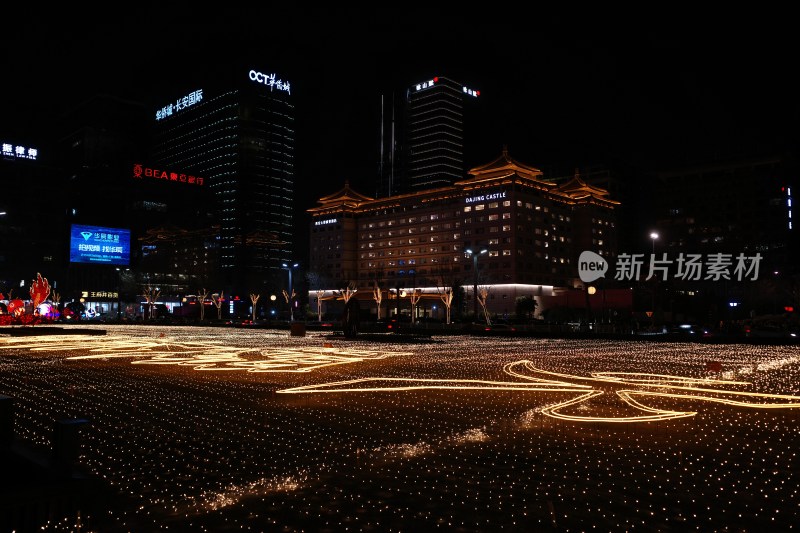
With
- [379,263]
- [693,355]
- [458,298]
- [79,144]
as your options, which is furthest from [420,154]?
[693,355]

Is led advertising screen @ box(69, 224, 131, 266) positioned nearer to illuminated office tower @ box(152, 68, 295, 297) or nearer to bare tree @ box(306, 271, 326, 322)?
bare tree @ box(306, 271, 326, 322)

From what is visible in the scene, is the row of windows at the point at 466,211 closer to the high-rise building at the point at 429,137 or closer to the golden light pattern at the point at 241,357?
the high-rise building at the point at 429,137

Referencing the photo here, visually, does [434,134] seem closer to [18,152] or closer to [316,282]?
[316,282]

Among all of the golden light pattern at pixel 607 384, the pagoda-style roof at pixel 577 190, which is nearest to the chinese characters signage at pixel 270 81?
the pagoda-style roof at pixel 577 190

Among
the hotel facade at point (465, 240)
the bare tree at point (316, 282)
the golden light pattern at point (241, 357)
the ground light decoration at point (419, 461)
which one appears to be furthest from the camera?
the bare tree at point (316, 282)

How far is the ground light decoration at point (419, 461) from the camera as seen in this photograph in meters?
4.55

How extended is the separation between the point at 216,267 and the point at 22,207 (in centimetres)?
3682

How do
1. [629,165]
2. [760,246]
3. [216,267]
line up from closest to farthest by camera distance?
[760,246], [216,267], [629,165]

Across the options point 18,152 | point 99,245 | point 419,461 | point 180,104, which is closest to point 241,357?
point 419,461

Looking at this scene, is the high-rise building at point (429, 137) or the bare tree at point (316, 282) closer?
the bare tree at point (316, 282)

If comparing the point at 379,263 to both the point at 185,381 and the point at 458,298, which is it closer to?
the point at 458,298

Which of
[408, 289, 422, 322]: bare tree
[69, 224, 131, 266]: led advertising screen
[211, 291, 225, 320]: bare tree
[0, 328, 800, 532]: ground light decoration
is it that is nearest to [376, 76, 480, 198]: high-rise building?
[408, 289, 422, 322]: bare tree

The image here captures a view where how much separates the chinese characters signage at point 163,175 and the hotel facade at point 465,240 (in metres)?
28.3

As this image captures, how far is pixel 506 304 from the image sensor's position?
338 feet
